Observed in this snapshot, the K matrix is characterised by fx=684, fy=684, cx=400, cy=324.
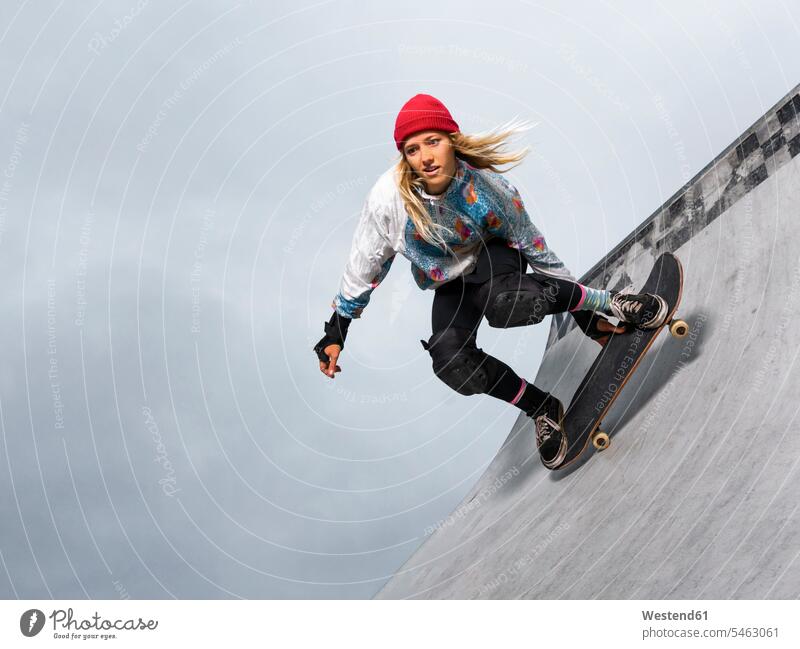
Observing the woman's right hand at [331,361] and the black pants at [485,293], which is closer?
the black pants at [485,293]

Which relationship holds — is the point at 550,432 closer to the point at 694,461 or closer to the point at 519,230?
the point at 694,461

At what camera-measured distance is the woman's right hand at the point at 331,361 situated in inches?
185

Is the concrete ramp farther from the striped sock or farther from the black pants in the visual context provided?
the black pants

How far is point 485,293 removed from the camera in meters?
4.39

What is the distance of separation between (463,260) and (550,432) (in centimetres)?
140

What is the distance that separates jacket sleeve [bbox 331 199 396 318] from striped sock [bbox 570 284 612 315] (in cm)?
133

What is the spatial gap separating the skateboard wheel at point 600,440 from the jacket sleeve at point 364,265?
6.13ft

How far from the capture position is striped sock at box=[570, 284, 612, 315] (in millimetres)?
4684

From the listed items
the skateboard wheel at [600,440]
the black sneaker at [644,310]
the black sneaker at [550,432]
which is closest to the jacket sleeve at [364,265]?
the black sneaker at [550,432]

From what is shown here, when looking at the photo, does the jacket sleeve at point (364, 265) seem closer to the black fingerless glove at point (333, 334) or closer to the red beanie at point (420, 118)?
the black fingerless glove at point (333, 334)
